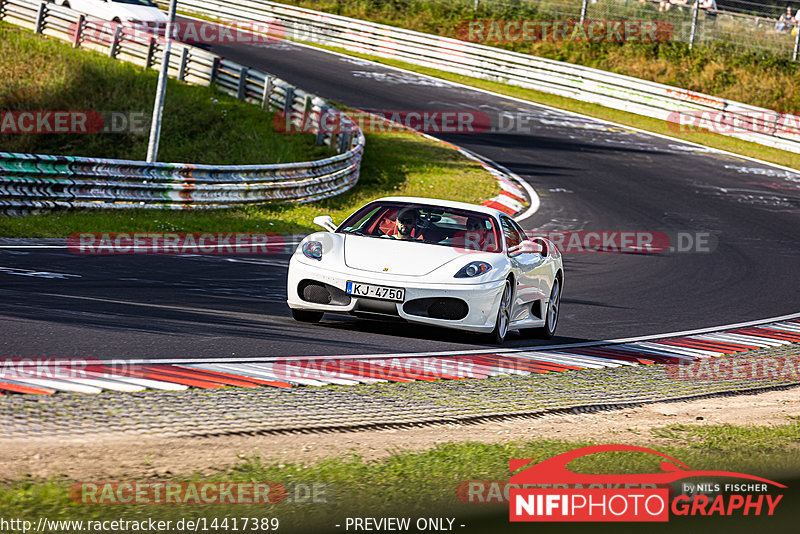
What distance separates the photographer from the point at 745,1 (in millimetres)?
36125

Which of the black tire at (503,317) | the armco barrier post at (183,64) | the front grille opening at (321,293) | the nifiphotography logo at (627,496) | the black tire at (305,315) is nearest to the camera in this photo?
the nifiphotography logo at (627,496)

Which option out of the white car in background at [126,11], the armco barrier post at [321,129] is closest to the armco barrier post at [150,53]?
the white car in background at [126,11]

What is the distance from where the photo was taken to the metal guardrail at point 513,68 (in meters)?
32.9

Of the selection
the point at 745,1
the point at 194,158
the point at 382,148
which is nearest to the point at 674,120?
the point at 745,1

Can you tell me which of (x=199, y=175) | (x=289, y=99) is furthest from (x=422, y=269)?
(x=289, y=99)

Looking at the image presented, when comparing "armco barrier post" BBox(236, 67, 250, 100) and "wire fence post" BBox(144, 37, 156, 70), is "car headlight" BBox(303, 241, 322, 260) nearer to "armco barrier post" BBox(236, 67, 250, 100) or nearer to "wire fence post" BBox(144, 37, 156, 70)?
"armco barrier post" BBox(236, 67, 250, 100)

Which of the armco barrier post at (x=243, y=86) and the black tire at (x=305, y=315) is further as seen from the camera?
the armco barrier post at (x=243, y=86)

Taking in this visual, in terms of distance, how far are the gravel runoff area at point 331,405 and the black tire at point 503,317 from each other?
3.70 ft

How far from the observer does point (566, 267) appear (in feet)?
53.6

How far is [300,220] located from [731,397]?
1194 centimetres

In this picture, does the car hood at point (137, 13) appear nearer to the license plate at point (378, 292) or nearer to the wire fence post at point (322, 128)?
the wire fence post at point (322, 128)

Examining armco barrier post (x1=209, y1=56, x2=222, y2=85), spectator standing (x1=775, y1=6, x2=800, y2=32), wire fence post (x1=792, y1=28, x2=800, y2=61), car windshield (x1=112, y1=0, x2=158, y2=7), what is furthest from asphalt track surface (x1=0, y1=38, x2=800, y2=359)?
wire fence post (x1=792, y1=28, x2=800, y2=61)

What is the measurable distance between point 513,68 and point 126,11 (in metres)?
14.0

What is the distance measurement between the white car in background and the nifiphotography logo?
2951 centimetres
